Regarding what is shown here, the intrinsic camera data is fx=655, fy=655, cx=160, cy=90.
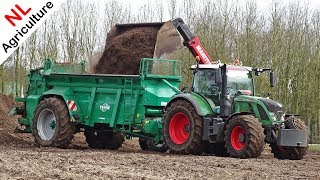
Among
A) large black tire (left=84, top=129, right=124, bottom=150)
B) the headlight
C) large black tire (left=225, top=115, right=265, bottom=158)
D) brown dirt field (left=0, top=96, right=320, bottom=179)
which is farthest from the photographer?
large black tire (left=84, top=129, right=124, bottom=150)

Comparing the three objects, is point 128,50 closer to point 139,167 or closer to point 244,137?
point 244,137

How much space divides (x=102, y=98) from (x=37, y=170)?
21.1 feet

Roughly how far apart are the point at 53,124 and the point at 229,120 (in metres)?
5.04

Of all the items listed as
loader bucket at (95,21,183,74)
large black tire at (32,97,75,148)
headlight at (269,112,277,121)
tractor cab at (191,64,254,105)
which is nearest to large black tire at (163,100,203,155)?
tractor cab at (191,64,254,105)

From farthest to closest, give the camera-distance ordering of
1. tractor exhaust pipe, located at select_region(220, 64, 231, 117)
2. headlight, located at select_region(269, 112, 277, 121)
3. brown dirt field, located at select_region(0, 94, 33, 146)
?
brown dirt field, located at select_region(0, 94, 33, 146) → tractor exhaust pipe, located at select_region(220, 64, 231, 117) → headlight, located at select_region(269, 112, 277, 121)

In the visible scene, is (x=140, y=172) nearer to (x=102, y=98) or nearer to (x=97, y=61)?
(x=102, y=98)

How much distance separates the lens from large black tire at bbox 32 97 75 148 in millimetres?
16391

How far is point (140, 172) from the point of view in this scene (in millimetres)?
10148

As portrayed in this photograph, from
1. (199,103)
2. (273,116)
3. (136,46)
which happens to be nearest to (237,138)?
(273,116)

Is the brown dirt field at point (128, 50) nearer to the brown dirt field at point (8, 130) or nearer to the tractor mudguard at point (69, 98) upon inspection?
the tractor mudguard at point (69, 98)

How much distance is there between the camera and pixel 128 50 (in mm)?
16422

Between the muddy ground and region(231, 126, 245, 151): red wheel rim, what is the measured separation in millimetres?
868

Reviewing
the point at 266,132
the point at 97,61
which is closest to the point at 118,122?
the point at 97,61

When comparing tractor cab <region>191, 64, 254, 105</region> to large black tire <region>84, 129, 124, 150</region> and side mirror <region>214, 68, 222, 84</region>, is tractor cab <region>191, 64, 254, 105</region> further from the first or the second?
large black tire <region>84, 129, 124, 150</region>
